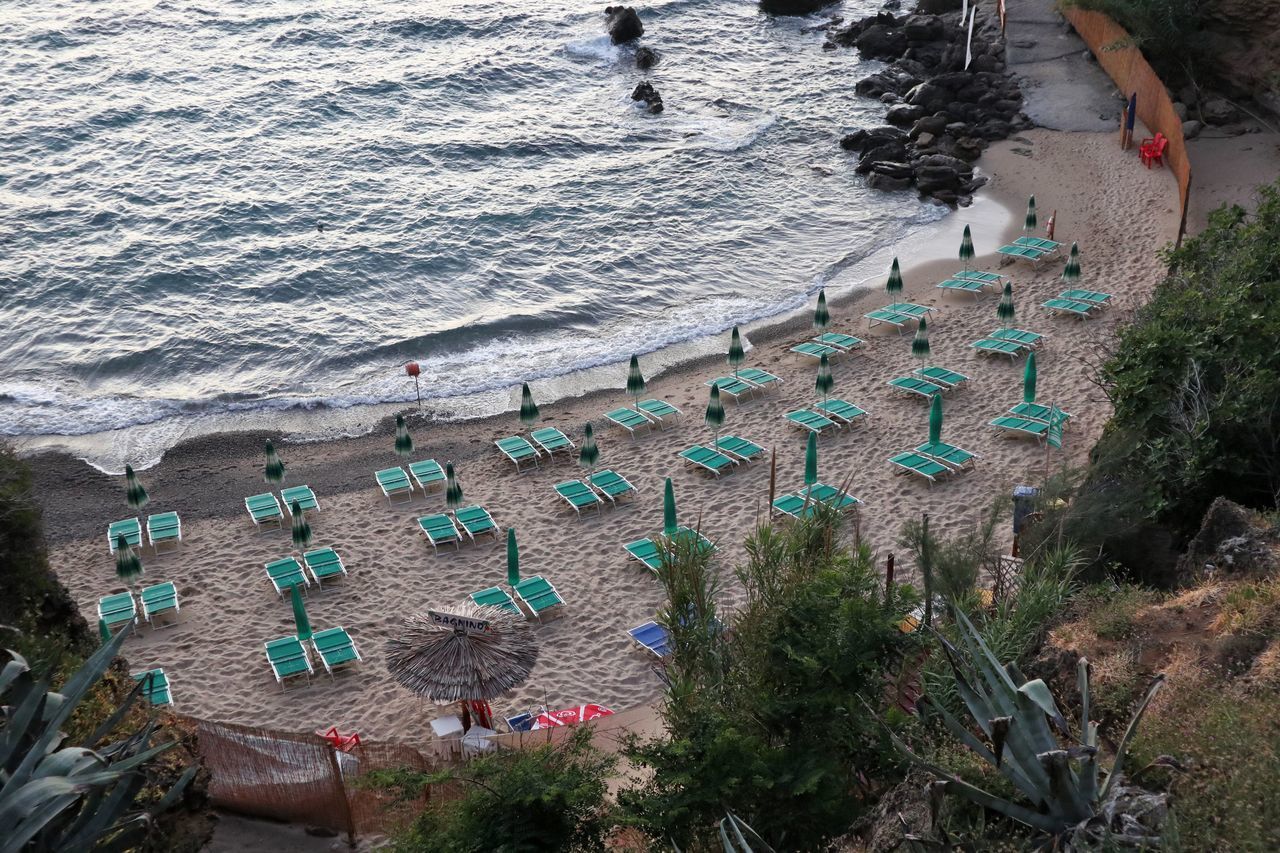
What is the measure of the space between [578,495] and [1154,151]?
1644 centimetres

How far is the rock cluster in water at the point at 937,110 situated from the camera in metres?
27.5

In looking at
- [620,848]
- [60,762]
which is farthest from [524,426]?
[60,762]

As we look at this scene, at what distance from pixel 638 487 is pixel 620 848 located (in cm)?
856

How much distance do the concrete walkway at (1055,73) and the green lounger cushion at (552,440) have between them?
686 inches

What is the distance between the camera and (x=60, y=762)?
5.62 meters

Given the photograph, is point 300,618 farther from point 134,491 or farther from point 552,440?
point 552,440

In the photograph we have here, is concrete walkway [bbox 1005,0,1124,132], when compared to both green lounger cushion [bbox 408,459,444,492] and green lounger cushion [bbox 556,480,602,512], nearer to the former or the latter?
green lounger cushion [bbox 556,480,602,512]

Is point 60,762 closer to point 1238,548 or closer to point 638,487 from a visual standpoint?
point 1238,548

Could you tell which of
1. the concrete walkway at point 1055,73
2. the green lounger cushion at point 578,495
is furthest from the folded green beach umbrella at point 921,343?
the concrete walkway at point 1055,73

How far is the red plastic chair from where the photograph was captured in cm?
2445

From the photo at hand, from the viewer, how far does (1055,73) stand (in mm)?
30734

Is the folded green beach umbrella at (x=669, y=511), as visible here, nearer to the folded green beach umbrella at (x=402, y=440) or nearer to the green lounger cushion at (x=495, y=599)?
the green lounger cushion at (x=495, y=599)

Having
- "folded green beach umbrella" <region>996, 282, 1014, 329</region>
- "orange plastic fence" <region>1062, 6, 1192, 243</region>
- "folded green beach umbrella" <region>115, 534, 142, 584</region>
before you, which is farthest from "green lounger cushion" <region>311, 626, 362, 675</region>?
"orange plastic fence" <region>1062, 6, 1192, 243</region>

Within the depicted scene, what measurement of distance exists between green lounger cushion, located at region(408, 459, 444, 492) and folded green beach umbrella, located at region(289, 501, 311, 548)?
217 centimetres
